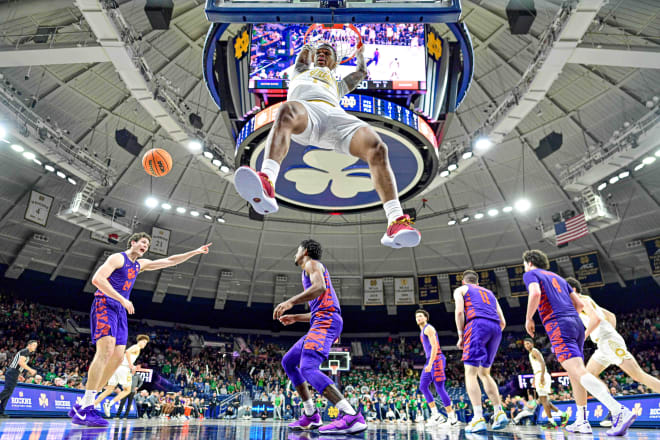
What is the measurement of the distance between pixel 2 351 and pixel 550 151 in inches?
1048

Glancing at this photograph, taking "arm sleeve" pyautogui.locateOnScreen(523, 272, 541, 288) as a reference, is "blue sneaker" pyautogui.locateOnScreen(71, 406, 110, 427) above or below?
below

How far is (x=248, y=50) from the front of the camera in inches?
468

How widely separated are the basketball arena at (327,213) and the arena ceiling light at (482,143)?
14 centimetres

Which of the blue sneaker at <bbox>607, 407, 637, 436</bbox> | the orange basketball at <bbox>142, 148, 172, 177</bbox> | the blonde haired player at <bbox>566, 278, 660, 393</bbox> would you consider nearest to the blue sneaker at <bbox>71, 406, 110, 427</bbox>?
the blue sneaker at <bbox>607, 407, 637, 436</bbox>

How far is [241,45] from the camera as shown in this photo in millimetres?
12148

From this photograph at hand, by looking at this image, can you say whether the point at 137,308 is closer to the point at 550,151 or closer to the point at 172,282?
the point at 172,282

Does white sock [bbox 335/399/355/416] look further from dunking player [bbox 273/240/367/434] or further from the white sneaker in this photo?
the white sneaker

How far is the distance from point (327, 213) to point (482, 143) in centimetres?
629

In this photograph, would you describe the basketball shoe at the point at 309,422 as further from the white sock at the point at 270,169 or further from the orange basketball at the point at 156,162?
the orange basketball at the point at 156,162

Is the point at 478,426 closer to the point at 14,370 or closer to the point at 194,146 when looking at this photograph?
the point at 14,370

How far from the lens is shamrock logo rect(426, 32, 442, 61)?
39.3ft

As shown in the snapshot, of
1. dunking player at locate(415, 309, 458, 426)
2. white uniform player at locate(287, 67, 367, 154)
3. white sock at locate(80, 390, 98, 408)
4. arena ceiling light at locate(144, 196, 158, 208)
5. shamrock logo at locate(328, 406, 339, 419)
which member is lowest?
shamrock logo at locate(328, 406, 339, 419)

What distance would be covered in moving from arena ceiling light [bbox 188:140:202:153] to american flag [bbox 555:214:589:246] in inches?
628

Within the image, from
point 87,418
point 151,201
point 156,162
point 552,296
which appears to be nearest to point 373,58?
point 156,162
